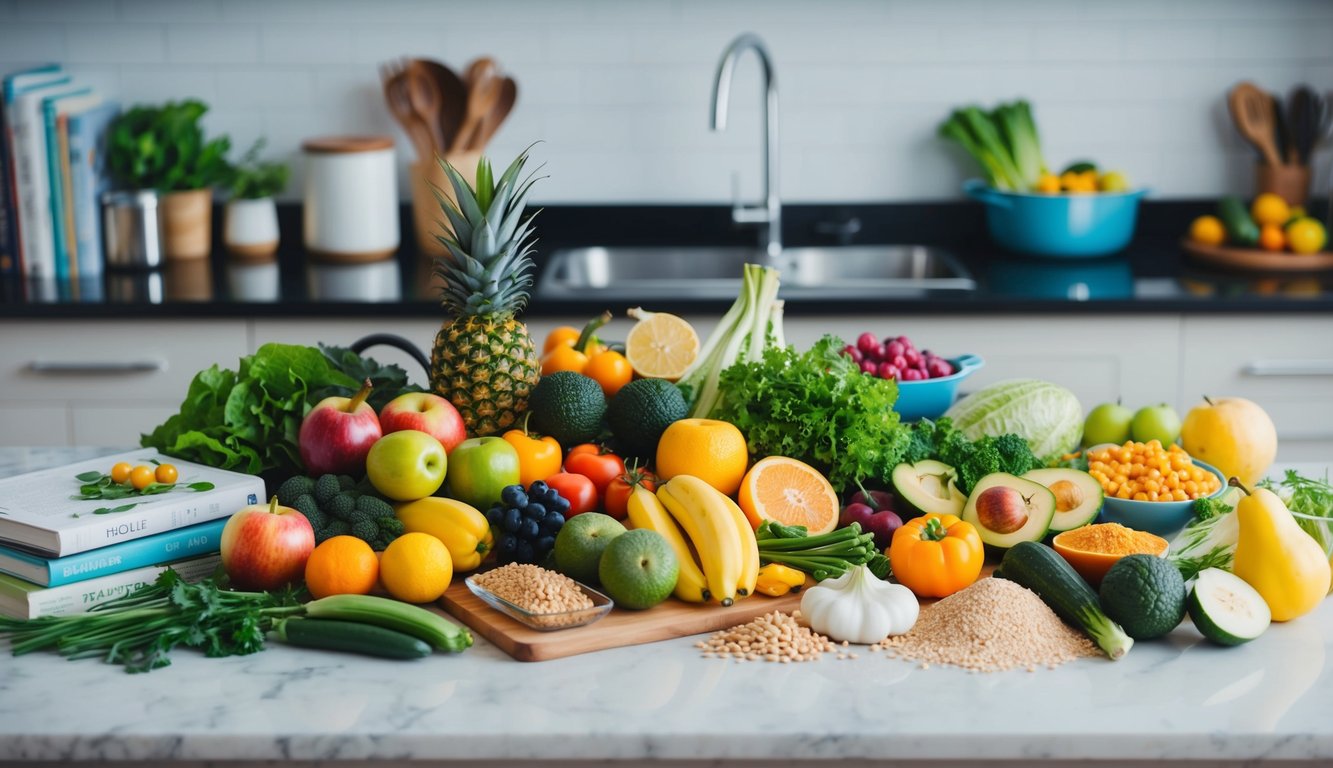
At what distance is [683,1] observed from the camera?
13.6 ft

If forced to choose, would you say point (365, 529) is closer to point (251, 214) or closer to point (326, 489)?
point (326, 489)

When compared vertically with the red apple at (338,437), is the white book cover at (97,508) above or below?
below

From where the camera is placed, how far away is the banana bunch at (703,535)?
1.73 meters

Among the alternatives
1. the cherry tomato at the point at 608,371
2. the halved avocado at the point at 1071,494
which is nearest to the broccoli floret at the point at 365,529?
the cherry tomato at the point at 608,371

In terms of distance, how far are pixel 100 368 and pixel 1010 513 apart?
2532 millimetres

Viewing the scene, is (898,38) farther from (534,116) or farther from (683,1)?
(534,116)

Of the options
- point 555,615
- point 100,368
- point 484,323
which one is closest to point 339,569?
point 555,615

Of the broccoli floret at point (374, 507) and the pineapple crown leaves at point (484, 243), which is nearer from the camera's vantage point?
the broccoli floret at point (374, 507)

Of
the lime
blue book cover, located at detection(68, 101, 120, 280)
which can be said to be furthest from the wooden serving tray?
blue book cover, located at detection(68, 101, 120, 280)

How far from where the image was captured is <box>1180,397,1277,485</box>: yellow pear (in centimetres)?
221

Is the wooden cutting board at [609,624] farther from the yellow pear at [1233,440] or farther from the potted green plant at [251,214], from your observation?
the potted green plant at [251,214]

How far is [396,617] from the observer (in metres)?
1.63

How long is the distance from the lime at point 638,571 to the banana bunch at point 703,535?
4 cm

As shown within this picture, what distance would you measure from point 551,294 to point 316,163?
923 millimetres
